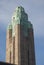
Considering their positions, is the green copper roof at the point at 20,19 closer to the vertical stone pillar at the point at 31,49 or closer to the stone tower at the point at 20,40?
the stone tower at the point at 20,40

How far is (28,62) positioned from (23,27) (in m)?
18.5

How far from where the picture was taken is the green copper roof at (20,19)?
133 meters

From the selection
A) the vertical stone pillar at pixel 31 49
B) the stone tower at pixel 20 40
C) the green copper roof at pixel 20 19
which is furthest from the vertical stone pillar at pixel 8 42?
the vertical stone pillar at pixel 31 49

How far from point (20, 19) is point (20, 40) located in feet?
41.5

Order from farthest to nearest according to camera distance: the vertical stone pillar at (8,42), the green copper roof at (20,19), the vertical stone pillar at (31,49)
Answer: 1. the vertical stone pillar at (8,42)
2. the green copper roof at (20,19)
3. the vertical stone pillar at (31,49)

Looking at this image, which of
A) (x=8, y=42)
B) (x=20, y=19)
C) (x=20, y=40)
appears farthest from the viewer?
(x=8, y=42)

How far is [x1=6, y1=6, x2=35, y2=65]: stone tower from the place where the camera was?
125 m

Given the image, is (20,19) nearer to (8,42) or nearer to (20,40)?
(20,40)

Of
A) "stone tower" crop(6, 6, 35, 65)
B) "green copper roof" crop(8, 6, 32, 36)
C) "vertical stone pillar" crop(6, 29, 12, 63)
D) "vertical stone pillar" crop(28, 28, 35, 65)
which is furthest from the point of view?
"vertical stone pillar" crop(6, 29, 12, 63)

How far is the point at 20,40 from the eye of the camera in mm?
128125

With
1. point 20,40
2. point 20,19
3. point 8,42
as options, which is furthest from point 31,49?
point 20,19

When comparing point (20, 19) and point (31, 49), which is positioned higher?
point (20, 19)

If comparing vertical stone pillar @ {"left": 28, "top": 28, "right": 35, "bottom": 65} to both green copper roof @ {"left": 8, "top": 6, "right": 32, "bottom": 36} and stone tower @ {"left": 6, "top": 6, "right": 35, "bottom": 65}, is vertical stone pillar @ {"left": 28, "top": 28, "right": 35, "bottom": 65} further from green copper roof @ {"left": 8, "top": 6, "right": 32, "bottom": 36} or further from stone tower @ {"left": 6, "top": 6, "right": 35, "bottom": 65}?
green copper roof @ {"left": 8, "top": 6, "right": 32, "bottom": 36}

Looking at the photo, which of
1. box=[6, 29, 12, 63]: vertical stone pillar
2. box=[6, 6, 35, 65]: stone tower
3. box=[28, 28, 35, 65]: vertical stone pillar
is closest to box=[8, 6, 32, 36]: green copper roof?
box=[6, 6, 35, 65]: stone tower
